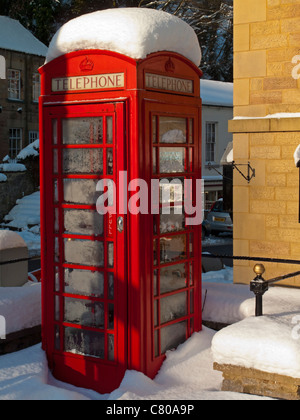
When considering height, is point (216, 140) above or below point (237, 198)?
above

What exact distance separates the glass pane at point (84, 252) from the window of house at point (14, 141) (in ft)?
93.6

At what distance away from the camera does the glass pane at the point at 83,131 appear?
5.11 metres

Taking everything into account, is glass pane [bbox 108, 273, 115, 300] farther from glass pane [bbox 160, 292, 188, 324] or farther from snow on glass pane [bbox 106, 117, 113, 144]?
snow on glass pane [bbox 106, 117, 113, 144]

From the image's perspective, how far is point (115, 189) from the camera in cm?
501

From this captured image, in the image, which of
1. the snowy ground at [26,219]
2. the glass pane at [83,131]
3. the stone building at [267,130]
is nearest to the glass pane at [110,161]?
the glass pane at [83,131]

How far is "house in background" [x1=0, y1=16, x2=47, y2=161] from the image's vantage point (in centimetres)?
3194

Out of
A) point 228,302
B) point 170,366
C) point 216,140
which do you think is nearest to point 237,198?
point 228,302

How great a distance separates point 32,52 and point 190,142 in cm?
2910

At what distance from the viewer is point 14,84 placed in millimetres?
32594

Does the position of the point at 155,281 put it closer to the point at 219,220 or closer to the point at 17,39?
the point at 219,220

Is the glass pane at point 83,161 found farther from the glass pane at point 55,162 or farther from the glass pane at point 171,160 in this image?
the glass pane at point 171,160

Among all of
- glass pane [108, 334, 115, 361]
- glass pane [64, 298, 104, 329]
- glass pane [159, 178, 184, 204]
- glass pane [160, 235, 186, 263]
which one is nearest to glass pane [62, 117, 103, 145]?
glass pane [159, 178, 184, 204]

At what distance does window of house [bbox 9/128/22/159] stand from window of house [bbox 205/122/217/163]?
1071 cm

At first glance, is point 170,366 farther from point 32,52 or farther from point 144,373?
A: point 32,52
